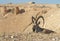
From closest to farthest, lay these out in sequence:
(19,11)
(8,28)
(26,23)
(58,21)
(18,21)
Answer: (58,21), (8,28), (26,23), (18,21), (19,11)

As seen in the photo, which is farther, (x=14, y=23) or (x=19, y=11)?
(x=19, y=11)

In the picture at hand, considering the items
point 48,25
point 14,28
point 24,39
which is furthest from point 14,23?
point 24,39

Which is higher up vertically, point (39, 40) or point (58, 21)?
point (39, 40)

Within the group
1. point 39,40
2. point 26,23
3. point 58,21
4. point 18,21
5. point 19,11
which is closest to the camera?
point 39,40

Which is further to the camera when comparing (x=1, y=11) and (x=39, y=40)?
(x=1, y=11)

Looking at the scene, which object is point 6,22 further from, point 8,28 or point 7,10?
point 7,10

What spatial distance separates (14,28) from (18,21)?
16.7ft

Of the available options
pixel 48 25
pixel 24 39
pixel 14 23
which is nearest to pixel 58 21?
pixel 48 25

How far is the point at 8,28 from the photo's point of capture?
3991cm

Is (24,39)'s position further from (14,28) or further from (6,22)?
(6,22)

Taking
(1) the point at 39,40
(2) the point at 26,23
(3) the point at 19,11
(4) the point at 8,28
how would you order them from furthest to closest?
(3) the point at 19,11 < (2) the point at 26,23 < (4) the point at 8,28 < (1) the point at 39,40

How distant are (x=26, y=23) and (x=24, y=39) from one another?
86.1 feet

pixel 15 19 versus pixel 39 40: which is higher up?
pixel 39 40

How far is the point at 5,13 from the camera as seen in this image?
189 feet
